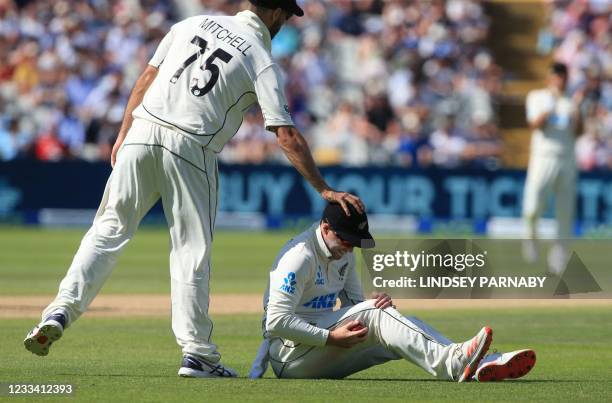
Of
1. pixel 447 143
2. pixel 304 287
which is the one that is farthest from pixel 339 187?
pixel 304 287

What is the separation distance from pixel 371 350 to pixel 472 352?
61cm

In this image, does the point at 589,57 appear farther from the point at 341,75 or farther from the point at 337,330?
the point at 337,330

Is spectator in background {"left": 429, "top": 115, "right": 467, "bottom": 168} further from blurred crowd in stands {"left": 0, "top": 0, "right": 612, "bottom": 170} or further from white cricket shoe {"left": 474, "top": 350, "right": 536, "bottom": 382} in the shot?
white cricket shoe {"left": 474, "top": 350, "right": 536, "bottom": 382}

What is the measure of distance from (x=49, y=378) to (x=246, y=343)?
2.64 m

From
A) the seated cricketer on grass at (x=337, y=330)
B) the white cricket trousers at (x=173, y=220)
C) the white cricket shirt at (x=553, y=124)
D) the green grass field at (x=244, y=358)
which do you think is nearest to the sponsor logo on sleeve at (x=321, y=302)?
the seated cricketer on grass at (x=337, y=330)

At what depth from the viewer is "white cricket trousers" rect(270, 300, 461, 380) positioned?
7367 mm

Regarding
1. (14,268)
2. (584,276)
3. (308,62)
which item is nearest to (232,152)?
(308,62)

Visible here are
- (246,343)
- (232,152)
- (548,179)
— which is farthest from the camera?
(232,152)

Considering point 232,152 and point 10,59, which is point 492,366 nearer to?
point 232,152

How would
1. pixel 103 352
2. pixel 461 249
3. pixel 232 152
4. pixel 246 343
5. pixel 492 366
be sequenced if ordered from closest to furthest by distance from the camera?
1. pixel 492 366
2. pixel 461 249
3. pixel 103 352
4. pixel 246 343
5. pixel 232 152

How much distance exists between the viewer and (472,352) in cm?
734

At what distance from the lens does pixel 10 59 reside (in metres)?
25.9

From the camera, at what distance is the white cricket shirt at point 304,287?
7.40 metres

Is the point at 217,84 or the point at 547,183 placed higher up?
the point at 217,84
